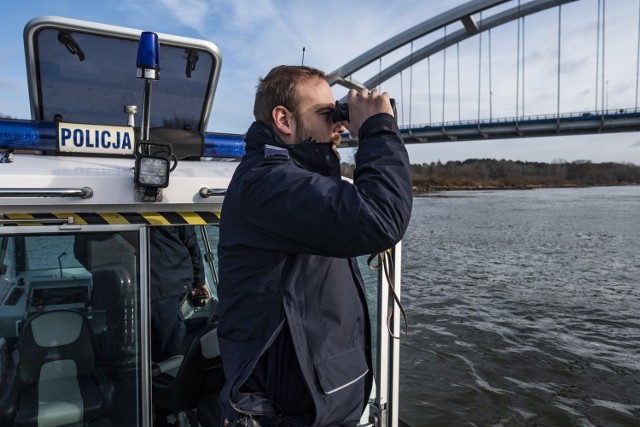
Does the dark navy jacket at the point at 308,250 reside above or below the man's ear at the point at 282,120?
below

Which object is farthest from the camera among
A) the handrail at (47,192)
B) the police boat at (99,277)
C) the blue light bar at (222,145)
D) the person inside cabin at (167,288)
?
the blue light bar at (222,145)

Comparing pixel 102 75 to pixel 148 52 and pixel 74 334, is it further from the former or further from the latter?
pixel 74 334

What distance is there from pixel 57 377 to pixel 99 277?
367 millimetres

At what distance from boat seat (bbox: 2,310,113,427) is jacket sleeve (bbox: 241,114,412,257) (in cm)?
97

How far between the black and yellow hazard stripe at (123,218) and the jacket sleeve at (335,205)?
25.3 inches

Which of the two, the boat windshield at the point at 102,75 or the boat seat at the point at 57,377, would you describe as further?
the boat windshield at the point at 102,75

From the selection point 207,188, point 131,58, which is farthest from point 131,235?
point 131,58

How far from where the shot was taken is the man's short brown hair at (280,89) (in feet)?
4.51

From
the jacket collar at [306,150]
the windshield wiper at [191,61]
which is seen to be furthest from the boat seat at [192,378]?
the windshield wiper at [191,61]

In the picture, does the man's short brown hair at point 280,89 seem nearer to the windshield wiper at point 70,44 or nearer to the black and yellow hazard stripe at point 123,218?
the black and yellow hazard stripe at point 123,218

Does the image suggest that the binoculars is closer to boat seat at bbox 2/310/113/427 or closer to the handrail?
the handrail

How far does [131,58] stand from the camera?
2602mm

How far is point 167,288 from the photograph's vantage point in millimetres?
2486

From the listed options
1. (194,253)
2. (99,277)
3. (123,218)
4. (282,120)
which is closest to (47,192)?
(123,218)
